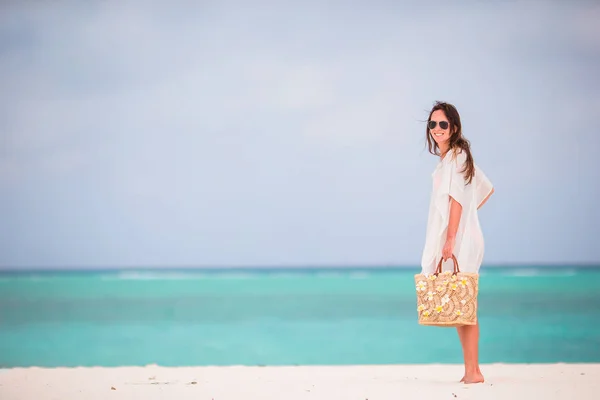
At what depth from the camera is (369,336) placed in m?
9.06

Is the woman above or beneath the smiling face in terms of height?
beneath

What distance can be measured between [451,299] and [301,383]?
2.92ft

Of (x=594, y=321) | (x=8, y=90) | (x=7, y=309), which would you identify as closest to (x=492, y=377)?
(x=594, y=321)

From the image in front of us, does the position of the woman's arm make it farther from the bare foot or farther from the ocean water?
the ocean water

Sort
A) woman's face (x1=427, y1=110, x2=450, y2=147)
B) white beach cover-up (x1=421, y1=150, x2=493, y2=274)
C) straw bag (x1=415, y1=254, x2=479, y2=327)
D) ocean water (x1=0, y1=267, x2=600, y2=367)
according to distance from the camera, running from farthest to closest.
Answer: ocean water (x1=0, y1=267, x2=600, y2=367) → woman's face (x1=427, y1=110, x2=450, y2=147) → white beach cover-up (x1=421, y1=150, x2=493, y2=274) → straw bag (x1=415, y1=254, x2=479, y2=327)

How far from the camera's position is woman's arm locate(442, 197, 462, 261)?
396cm

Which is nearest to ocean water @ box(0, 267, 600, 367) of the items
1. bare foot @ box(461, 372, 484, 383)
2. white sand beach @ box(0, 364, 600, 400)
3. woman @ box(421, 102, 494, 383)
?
white sand beach @ box(0, 364, 600, 400)

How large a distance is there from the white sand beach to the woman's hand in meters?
0.57

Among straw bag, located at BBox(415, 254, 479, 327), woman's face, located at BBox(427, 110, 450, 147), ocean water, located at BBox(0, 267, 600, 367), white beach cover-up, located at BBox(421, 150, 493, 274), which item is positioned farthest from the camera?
ocean water, located at BBox(0, 267, 600, 367)

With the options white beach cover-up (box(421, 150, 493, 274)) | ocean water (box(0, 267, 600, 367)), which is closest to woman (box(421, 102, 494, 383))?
white beach cover-up (box(421, 150, 493, 274))

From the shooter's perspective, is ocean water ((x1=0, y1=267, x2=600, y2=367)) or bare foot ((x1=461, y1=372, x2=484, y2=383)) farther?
ocean water ((x1=0, y1=267, x2=600, y2=367))

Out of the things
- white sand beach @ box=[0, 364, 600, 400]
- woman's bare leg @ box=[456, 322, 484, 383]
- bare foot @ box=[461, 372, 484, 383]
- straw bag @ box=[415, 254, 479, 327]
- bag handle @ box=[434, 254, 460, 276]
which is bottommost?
white sand beach @ box=[0, 364, 600, 400]

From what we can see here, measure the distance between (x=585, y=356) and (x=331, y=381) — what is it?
390 centimetres

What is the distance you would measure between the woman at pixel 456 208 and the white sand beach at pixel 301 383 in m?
0.29
